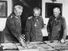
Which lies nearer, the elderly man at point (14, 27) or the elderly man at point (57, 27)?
the elderly man at point (14, 27)

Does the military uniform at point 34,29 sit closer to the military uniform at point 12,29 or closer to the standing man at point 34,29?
the standing man at point 34,29

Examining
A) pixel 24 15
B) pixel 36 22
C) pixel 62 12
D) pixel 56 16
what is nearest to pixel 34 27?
pixel 36 22

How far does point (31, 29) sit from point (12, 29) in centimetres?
83

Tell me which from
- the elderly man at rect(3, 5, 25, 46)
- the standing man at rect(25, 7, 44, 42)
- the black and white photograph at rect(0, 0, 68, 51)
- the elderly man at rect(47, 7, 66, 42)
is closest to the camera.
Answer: the black and white photograph at rect(0, 0, 68, 51)

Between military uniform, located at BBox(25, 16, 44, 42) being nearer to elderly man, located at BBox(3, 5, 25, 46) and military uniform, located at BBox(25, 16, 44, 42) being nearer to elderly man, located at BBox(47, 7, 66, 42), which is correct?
elderly man, located at BBox(47, 7, 66, 42)

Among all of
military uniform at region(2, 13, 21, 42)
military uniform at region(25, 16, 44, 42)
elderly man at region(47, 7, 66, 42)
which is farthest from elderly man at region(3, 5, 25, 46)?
elderly man at region(47, 7, 66, 42)

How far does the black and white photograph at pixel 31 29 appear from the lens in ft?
9.73

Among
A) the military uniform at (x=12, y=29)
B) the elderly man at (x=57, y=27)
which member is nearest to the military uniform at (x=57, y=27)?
the elderly man at (x=57, y=27)

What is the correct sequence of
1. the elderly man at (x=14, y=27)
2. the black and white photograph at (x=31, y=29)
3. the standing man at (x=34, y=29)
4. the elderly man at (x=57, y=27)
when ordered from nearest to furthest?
the black and white photograph at (x=31, y=29)
the elderly man at (x=14, y=27)
the elderly man at (x=57, y=27)
the standing man at (x=34, y=29)

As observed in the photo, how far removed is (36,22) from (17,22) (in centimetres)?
78

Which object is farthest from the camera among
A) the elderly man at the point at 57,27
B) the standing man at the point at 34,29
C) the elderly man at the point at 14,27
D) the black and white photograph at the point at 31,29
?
the standing man at the point at 34,29

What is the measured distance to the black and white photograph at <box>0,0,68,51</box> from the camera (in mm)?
2965

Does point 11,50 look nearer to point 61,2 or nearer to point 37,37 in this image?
point 37,37

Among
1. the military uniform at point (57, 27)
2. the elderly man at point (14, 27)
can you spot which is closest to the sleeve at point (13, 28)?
the elderly man at point (14, 27)
